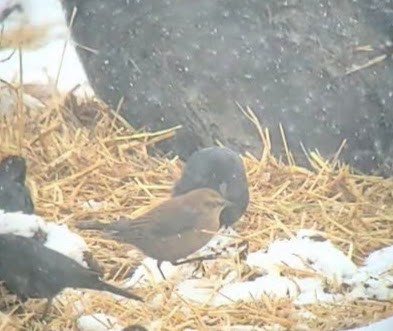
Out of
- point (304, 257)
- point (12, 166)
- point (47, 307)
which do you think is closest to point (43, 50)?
point (12, 166)

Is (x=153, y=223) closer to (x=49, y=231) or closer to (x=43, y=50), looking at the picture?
(x=49, y=231)

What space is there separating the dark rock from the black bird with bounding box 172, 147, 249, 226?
2cm

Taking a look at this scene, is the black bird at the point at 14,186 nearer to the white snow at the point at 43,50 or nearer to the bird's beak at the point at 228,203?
the white snow at the point at 43,50

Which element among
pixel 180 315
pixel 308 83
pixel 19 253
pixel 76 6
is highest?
pixel 76 6

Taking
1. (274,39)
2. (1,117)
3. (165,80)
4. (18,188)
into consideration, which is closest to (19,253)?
(18,188)

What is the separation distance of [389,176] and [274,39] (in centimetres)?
32

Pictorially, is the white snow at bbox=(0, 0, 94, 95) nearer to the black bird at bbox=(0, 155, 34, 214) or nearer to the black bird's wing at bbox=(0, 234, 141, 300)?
the black bird at bbox=(0, 155, 34, 214)

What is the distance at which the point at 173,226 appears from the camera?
75.7 inches

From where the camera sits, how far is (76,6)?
74.3 inches

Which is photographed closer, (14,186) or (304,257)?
(14,186)

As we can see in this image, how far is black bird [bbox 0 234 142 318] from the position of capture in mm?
1898

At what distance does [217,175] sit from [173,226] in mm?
110

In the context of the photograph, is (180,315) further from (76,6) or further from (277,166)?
(76,6)

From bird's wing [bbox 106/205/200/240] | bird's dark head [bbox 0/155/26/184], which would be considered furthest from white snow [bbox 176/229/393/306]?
bird's dark head [bbox 0/155/26/184]
